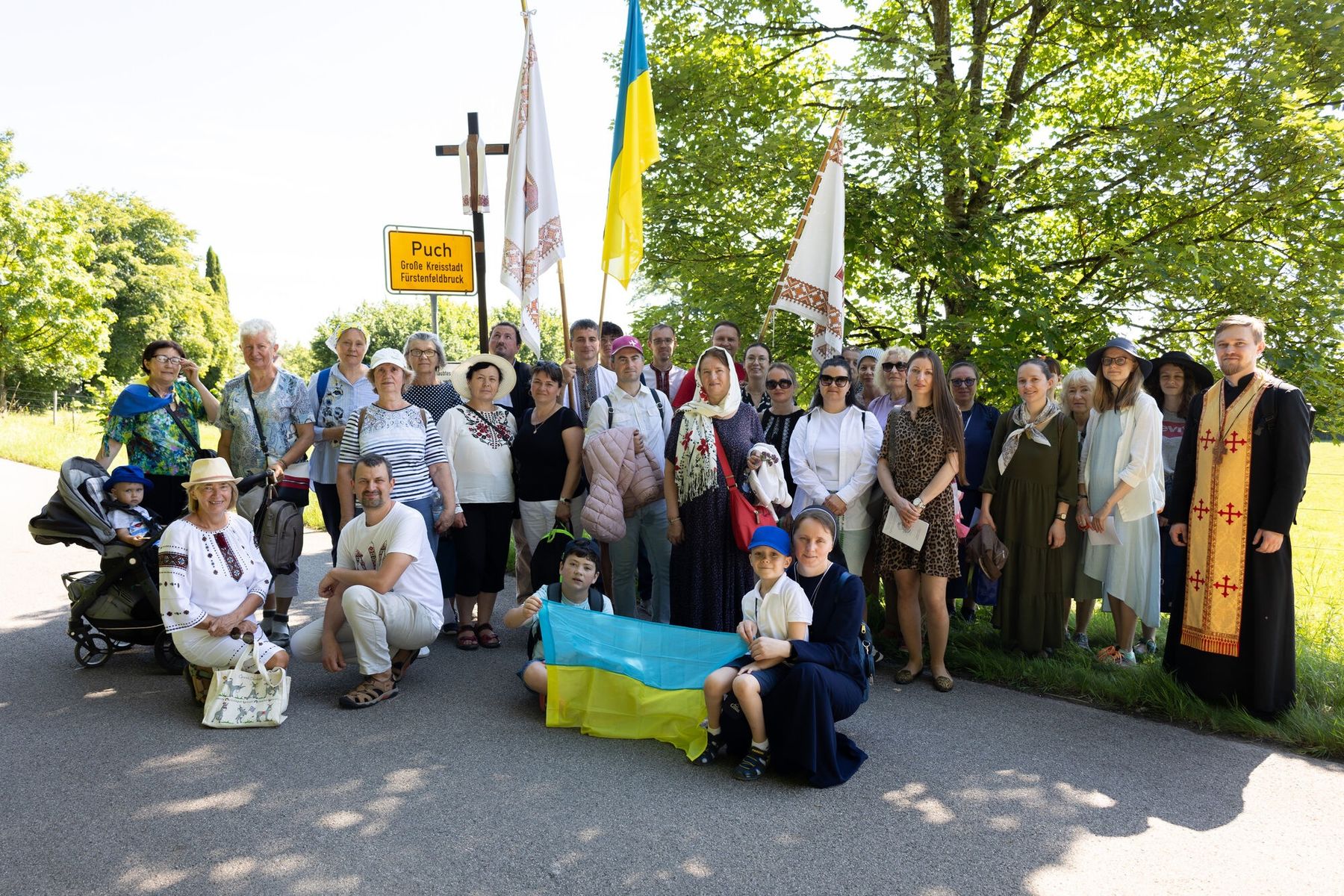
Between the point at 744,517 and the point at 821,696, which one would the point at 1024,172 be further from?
the point at 821,696

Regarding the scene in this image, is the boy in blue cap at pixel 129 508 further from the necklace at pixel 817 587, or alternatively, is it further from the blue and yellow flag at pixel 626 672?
the necklace at pixel 817 587

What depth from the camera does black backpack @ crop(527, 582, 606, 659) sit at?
516cm

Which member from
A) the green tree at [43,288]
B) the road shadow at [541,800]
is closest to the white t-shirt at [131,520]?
the road shadow at [541,800]

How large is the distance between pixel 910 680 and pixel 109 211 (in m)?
61.5

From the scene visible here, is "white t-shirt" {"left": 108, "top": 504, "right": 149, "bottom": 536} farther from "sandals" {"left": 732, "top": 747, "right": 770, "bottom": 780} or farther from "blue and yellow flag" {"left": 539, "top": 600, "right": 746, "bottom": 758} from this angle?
"sandals" {"left": 732, "top": 747, "right": 770, "bottom": 780}

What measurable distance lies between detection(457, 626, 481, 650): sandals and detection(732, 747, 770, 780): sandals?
2.66 metres

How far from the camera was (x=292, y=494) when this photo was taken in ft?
20.9

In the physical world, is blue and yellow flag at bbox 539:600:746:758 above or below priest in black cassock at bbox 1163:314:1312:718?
below

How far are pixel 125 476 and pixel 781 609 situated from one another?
4.18 metres

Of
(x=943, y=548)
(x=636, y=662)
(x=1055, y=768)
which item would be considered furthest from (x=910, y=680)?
(x=636, y=662)

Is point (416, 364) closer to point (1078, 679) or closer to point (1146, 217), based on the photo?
point (1078, 679)

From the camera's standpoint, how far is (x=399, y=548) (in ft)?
16.9

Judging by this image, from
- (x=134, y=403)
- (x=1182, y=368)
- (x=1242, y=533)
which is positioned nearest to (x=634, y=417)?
(x=134, y=403)

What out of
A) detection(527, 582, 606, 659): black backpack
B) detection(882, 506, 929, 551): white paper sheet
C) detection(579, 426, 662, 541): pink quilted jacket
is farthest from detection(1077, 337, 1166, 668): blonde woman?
detection(527, 582, 606, 659): black backpack
